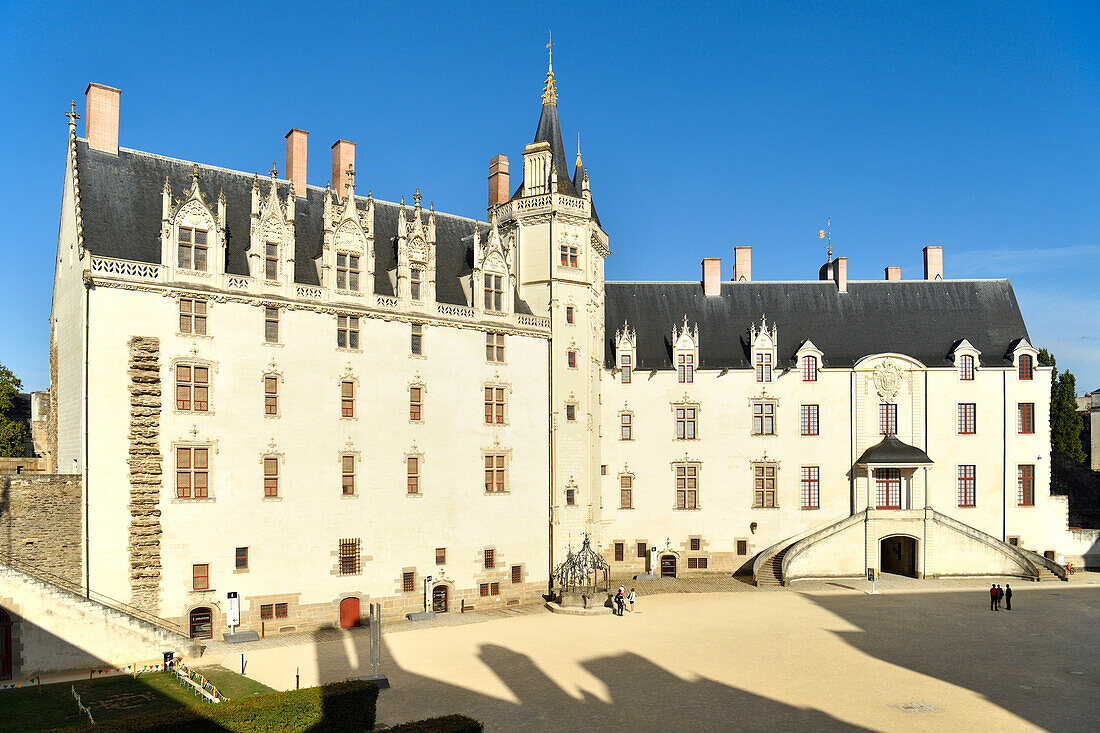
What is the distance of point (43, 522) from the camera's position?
97.0 ft

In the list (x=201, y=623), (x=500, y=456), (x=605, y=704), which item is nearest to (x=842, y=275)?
(x=500, y=456)

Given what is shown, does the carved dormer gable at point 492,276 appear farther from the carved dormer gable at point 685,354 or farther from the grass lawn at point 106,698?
the grass lawn at point 106,698

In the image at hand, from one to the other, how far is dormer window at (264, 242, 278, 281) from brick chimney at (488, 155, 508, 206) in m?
15.3

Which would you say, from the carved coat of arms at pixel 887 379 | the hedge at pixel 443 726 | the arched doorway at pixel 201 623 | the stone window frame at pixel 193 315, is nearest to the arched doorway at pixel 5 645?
the arched doorway at pixel 201 623

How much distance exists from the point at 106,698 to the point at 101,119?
22542 millimetres

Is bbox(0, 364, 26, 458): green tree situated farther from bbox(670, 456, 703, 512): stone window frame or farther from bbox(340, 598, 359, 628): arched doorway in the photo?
bbox(670, 456, 703, 512): stone window frame

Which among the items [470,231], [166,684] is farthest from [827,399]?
[166,684]

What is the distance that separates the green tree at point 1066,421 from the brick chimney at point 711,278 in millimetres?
29857

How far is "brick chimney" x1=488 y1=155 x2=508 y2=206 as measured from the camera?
1865 inches

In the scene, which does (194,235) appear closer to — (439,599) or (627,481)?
(439,599)

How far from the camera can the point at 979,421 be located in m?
48.8

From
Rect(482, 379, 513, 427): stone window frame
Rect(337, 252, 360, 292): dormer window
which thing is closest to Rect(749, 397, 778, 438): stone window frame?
Rect(482, 379, 513, 427): stone window frame

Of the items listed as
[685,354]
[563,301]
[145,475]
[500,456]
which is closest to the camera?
[145,475]

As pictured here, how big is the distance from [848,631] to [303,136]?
30.5 meters
